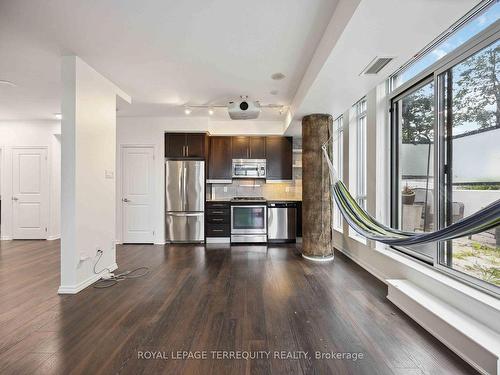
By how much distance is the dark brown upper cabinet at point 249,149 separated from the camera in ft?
18.1

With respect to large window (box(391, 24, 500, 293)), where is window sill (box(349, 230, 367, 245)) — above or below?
below

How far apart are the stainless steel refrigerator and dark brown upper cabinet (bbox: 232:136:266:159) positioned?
35.4 inches

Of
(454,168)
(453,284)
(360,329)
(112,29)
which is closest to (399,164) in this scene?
(454,168)

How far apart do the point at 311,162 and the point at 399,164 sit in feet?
4.14

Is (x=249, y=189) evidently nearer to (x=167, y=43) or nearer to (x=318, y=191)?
(x=318, y=191)

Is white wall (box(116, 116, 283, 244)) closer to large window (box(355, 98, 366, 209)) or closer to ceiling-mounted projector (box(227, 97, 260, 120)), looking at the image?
ceiling-mounted projector (box(227, 97, 260, 120))

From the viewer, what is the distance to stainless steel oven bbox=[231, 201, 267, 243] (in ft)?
16.8

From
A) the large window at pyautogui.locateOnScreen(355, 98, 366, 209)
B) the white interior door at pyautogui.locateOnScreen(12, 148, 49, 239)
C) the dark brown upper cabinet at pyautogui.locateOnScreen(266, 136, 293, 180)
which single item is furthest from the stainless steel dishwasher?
the white interior door at pyautogui.locateOnScreen(12, 148, 49, 239)

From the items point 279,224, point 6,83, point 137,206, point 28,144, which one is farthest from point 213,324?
point 28,144

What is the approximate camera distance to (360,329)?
2004mm

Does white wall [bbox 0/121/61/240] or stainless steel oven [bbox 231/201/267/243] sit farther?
white wall [bbox 0/121/61/240]

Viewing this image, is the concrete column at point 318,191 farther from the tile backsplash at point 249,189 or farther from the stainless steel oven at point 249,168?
the tile backsplash at point 249,189

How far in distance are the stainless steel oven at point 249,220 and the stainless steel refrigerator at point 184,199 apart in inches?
28.5

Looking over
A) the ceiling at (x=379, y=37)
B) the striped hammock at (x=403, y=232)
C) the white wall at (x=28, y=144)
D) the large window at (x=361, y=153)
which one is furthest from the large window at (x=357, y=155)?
the white wall at (x=28, y=144)
